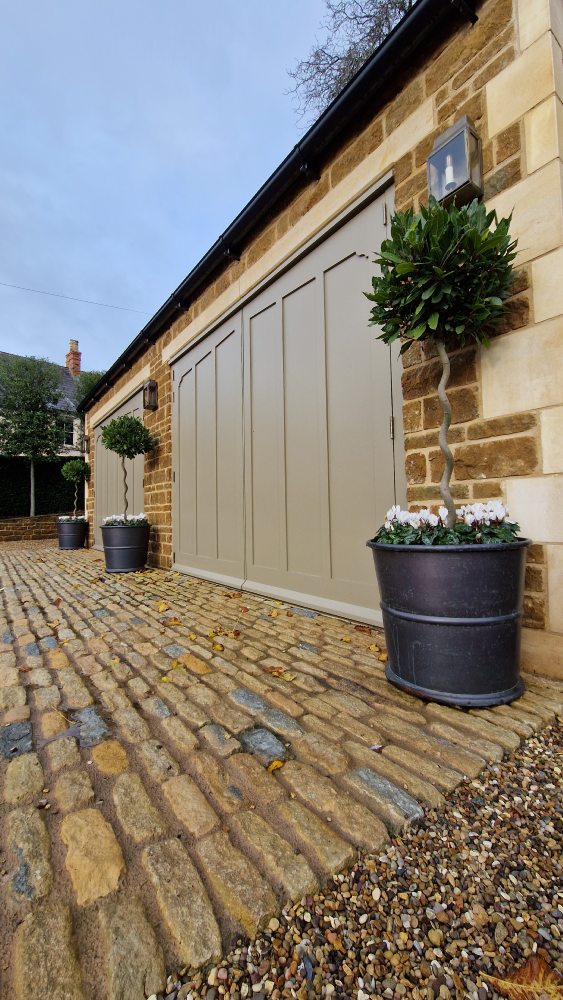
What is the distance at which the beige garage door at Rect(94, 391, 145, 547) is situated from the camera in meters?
6.15

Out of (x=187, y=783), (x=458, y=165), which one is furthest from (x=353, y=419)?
(x=187, y=783)

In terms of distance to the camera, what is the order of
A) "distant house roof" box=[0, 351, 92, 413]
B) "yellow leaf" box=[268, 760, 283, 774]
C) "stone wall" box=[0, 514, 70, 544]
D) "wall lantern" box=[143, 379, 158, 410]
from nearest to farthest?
"yellow leaf" box=[268, 760, 283, 774]
"wall lantern" box=[143, 379, 158, 410]
"stone wall" box=[0, 514, 70, 544]
"distant house roof" box=[0, 351, 92, 413]

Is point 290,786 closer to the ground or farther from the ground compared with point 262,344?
closer to the ground

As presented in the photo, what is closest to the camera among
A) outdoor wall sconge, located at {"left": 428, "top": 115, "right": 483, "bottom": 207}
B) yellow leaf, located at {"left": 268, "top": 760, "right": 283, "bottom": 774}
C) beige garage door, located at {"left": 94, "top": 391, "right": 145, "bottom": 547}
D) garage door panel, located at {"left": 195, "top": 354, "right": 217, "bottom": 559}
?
yellow leaf, located at {"left": 268, "top": 760, "right": 283, "bottom": 774}

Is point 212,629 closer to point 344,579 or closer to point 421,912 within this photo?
point 344,579

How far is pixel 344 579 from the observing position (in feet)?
8.89

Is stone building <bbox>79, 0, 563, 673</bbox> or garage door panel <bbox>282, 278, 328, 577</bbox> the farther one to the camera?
garage door panel <bbox>282, 278, 328, 577</bbox>

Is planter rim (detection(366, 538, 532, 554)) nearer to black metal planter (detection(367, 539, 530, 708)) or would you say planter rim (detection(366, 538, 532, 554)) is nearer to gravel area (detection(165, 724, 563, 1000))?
black metal planter (detection(367, 539, 530, 708))

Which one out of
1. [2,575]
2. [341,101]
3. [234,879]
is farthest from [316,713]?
[2,575]

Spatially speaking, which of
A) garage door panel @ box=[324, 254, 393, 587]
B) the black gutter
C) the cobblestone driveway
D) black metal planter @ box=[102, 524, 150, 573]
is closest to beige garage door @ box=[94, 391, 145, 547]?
black metal planter @ box=[102, 524, 150, 573]

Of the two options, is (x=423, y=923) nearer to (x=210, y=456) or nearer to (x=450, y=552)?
(x=450, y=552)

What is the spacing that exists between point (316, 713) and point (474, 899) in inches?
30.3

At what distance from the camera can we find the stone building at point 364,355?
174 cm

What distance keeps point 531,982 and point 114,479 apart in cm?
765
